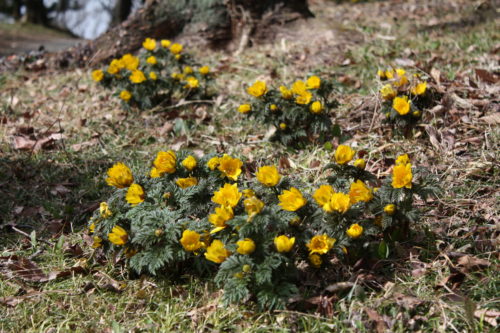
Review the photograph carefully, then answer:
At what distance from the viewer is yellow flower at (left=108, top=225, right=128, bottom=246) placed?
2.36 m

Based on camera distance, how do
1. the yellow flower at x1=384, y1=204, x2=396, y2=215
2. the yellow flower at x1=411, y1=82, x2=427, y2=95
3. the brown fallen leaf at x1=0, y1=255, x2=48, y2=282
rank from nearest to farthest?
the yellow flower at x1=384, y1=204, x2=396, y2=215 → the brown fallen leaf at x1=0, y1=255, x2=48, y2=282 → the yellow flower at x1=411, y1=82, x2=427, y2=95

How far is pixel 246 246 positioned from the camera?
2033mm

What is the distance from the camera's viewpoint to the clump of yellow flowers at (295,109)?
333 centimetres

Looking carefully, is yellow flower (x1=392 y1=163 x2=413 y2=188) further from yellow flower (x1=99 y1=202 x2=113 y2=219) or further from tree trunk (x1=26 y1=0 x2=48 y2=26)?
tree trunk (x1=26 y1=0 x2=48 y2=26)

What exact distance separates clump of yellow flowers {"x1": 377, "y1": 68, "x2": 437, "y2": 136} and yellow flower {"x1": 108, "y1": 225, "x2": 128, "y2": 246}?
1883mm

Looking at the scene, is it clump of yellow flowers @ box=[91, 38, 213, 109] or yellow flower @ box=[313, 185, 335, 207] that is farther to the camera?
clump of yellow flowers @ box=[91, 38, 213, 109]

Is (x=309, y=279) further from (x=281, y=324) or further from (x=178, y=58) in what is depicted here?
(x=178, y=58)

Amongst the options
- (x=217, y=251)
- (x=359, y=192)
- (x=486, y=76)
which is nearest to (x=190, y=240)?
(x=217, y=251)

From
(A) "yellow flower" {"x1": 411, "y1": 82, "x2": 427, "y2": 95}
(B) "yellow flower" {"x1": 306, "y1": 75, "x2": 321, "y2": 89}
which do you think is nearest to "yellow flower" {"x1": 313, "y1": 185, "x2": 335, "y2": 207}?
(B) "yellow flower" {"x1": 306, "y1": 75, "x2": 321, "y2": 89}

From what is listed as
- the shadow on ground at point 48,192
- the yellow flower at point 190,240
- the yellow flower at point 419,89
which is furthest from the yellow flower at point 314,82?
the shadow on ground at point 48,192

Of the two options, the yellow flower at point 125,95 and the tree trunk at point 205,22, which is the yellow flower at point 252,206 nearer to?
the yellow flower at point 125,95

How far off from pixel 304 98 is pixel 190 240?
58.9 inches

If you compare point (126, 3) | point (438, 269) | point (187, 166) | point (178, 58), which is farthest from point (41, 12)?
point (438, 269)

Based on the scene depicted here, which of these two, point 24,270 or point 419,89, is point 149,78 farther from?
point 419,89
